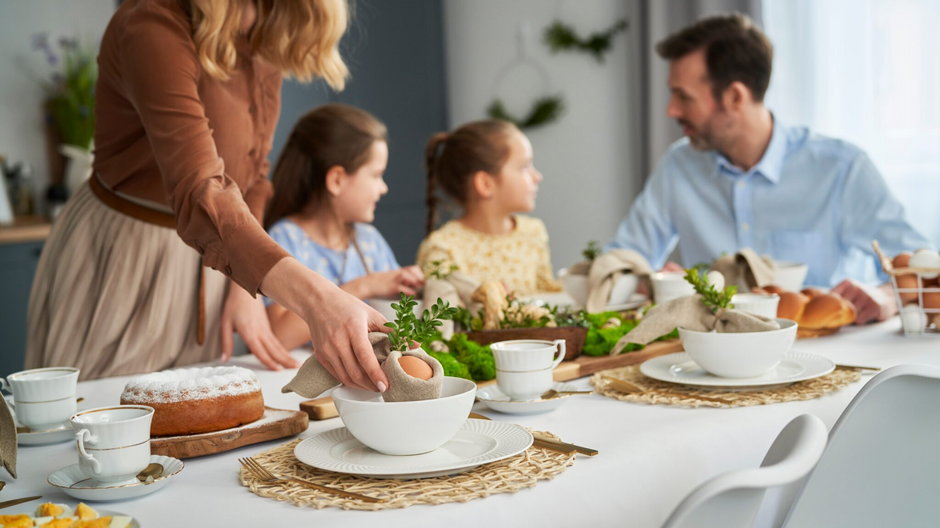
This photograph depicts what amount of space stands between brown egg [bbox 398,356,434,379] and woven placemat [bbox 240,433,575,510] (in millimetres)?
112

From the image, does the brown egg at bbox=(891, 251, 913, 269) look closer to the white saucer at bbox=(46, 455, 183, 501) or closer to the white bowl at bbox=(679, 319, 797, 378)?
the white bowl at bbox=(679, 319, 797, 378)

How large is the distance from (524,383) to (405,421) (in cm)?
30

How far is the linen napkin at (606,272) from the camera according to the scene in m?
1.93

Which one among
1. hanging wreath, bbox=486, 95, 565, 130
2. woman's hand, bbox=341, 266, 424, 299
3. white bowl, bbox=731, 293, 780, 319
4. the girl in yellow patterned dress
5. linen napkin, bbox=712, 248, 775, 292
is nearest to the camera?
white bowl, bbox=731, 293, 780, 319

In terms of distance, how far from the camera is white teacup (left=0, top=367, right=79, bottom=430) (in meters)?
1.14

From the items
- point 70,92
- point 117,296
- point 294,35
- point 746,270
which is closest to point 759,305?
point 746,270

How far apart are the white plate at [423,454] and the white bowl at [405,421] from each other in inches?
0.6

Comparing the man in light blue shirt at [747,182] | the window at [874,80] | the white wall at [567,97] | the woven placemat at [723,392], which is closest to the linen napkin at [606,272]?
the woven placemat at [723,392]

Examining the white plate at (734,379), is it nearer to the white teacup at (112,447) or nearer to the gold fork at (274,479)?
the gold fork at (274,479)

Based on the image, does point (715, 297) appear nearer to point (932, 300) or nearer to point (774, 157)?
point (932, 300)

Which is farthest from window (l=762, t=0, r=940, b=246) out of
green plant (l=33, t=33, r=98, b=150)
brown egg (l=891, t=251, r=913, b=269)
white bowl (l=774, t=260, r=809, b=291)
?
green plant (l=33, t=33, r=98, b=150)

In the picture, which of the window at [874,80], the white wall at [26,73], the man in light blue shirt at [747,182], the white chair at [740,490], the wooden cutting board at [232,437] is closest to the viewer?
the white chair at [740,490]

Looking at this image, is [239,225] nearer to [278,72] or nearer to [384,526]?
[384,526]

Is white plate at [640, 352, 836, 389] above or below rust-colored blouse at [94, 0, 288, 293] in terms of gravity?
below
